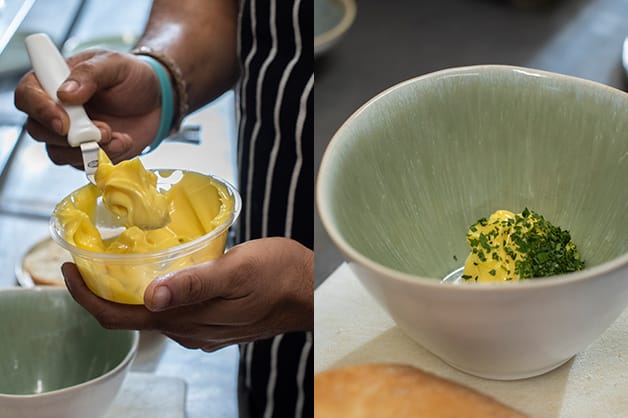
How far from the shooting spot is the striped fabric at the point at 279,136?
24.2 inches

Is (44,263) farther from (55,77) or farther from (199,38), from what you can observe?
(199,38)

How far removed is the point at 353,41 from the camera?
1156mm

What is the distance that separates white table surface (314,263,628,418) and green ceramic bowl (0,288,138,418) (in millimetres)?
121

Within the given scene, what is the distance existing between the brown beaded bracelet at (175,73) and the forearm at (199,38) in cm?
2

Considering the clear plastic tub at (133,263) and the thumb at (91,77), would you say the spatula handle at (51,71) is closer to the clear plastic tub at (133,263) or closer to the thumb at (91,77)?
the thumb at (91,77)

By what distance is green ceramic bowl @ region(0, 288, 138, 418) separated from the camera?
1.63 ft

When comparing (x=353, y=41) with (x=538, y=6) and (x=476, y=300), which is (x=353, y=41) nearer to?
(x=538, y=6)

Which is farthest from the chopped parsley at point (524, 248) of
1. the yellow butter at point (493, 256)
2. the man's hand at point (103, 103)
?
the man's hand at point (103, 103)

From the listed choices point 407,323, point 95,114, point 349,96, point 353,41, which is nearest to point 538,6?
point 353,41

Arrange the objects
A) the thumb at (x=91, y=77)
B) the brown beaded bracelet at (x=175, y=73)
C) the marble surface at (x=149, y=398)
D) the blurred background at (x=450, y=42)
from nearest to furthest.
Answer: the marble surface at (x=149, y=398)
the thumb at (x=91, y=77)
the brown beaded bracelet at (x=175, y=73)
the blurred background at (x=450, y=42)

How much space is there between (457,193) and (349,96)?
0.38 m

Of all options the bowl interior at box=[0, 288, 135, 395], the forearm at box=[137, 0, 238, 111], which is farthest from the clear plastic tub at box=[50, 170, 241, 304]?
the forearm at box=[137, 0, 238, 111]

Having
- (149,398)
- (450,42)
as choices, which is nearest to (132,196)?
(149,398)

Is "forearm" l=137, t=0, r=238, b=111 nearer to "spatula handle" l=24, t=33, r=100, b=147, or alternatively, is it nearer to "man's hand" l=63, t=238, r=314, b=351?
"spatula handle" l=24, t=33, r=100, b=147
